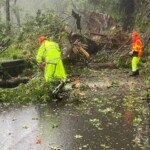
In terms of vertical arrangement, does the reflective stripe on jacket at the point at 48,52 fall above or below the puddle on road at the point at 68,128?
above

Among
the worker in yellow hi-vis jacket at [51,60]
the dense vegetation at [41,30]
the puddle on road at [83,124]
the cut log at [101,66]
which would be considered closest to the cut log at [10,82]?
the dense vegetation at [41,30]

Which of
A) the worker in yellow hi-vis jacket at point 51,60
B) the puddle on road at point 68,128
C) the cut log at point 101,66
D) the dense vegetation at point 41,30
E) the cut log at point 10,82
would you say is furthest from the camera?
the cut log at point 101,66

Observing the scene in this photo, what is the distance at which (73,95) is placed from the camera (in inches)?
412

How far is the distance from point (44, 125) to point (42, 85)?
8.68ft

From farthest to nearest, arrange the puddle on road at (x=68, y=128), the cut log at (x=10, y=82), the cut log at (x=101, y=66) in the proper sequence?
1. the cut log at (x=101, y=66)
2. the cut log at (x=10, y=82)
3. the puddle on road at (x=68, y=128)

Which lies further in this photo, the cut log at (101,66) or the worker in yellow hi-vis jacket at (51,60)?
the cut log at (101,66)

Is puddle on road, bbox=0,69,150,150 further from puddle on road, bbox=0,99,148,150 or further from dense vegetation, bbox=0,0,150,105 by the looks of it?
dense vegetation, bbox=0,0,150,105

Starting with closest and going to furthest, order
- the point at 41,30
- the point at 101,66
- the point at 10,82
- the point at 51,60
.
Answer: the point at 51,60, the point at 10,82, the point at 101,66, the point at 41,30

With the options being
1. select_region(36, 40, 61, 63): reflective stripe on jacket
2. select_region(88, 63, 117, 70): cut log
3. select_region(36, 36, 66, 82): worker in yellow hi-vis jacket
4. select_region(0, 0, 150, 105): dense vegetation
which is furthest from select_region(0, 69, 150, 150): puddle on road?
select_region(88, 63, 117, 70): cut log

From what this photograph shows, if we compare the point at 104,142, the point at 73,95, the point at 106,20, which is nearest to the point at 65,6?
the point at 106,20

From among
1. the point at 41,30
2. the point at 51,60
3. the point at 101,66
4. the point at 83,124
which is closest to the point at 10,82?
the point at 51,60

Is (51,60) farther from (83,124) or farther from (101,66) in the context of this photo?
(101,66)

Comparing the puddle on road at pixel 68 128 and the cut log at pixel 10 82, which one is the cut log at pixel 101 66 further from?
the puddle on road at pixel 68 128

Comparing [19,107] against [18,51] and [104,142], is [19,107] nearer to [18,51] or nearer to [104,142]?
[104,142]
